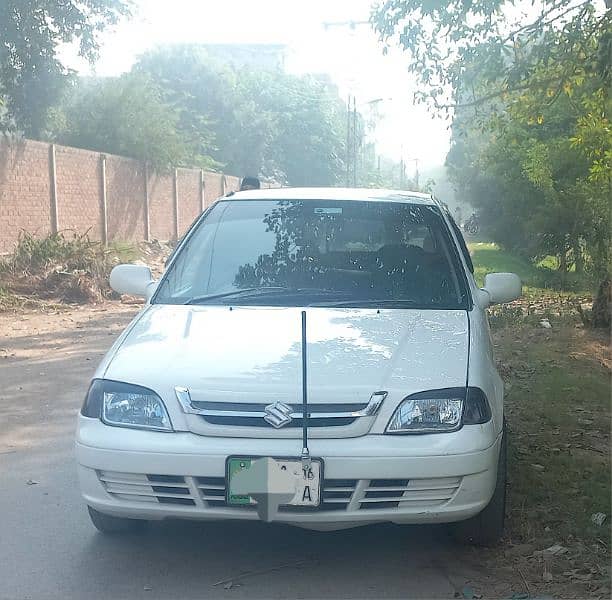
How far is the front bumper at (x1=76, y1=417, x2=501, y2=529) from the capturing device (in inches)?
134

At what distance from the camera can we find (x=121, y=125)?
86.6ft

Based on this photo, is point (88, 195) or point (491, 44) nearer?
point (491, 44)

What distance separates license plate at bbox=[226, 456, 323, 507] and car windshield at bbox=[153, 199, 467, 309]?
3.82ft

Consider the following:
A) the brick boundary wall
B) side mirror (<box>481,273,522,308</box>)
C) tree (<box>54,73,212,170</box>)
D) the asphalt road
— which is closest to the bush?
the brick boundary wall

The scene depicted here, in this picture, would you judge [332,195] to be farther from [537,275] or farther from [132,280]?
[537,275]

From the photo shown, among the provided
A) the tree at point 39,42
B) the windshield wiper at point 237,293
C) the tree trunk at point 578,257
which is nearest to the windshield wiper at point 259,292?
the windshield wiper at point 237,293

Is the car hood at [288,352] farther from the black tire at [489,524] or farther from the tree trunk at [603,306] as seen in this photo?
the tree trunk at [603,306]

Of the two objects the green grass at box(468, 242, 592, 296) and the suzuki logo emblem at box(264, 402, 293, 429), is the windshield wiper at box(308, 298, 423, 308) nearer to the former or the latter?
the suzuki logo emblem at box(264, 402, 293, 429)

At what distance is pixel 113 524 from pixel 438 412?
5.30 ft

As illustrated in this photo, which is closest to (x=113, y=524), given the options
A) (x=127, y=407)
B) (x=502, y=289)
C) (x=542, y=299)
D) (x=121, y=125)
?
(x=127, y=407)

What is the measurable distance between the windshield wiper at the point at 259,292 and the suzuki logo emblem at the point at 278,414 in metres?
1.10

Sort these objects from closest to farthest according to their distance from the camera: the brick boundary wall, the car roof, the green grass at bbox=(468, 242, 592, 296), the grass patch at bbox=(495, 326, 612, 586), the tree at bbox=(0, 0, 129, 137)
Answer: the grass patch at bbox=(495, 326, 612, 586) → the car roof → the green grass at bbox=(468, 242, 592, 296) → the brick boundary wall → the tree at bbox=(0, 0, 129, 137)

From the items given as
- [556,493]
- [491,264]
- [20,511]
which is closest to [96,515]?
[20,511]

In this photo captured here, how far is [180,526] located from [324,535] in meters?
0.70
